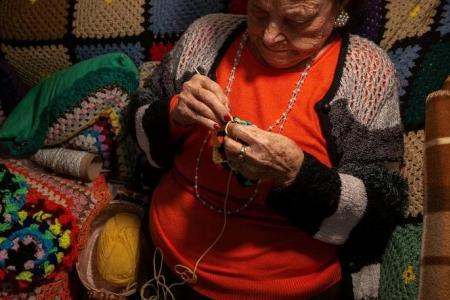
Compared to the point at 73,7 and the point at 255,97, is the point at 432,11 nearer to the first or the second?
the point at 255,97

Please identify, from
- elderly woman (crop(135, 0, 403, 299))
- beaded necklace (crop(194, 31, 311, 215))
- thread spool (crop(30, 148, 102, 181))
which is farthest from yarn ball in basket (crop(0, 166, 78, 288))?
beaded necklace (crop(194, 31, 311, 215))

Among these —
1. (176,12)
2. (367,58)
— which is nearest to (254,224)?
(367,58)

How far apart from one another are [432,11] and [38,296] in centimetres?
115

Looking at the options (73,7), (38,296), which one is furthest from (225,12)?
(38,296)

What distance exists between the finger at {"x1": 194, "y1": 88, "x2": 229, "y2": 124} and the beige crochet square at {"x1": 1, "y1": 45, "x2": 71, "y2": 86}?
0.71 m

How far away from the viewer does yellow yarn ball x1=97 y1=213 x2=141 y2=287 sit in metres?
1.21

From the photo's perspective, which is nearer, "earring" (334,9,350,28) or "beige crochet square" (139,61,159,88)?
"earring" (334,9,350,28)

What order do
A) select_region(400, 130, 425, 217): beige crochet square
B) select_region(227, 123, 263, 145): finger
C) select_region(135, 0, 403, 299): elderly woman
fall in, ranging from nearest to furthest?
select_region(227, 123, 263, 145): finger → select_region(135, 0, 403, 299): elderly woman → select_region(400, 130, 425, 217): beige crochet square

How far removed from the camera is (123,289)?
4.07ft

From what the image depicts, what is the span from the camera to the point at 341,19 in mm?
1085

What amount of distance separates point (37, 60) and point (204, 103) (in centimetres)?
80

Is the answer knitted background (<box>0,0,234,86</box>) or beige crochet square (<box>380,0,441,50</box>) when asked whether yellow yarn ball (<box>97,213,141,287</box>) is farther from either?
beige crochet square (<box>380,0,441,50</box>)

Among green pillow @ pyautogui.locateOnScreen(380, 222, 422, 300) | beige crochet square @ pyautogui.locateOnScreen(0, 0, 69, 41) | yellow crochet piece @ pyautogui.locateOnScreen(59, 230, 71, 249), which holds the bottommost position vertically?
yellow crochet piece @ pyautogui.locateOnScreen(59, 230, 71, 249)

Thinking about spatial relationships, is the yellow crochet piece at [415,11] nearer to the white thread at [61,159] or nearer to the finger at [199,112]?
the finger at [199,112]
